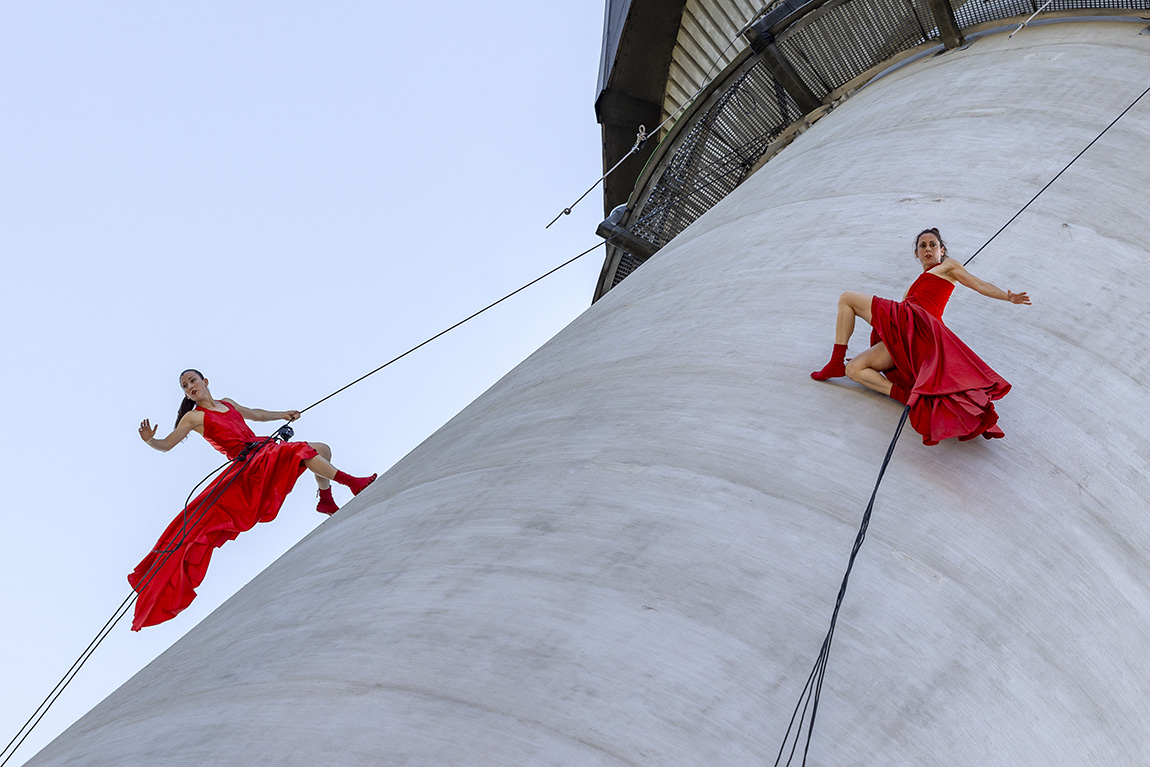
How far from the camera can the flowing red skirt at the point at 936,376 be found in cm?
381

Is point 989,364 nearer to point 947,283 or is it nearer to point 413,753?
point 947,283

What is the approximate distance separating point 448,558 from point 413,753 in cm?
92

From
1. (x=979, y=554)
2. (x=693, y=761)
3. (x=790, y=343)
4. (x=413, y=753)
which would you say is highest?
(x=413, y=753)

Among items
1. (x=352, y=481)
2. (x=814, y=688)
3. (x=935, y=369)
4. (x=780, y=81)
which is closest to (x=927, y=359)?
(x=935, y=369)

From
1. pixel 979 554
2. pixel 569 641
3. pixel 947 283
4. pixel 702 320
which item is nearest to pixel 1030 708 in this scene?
pixel 979 554

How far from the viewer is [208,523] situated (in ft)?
23.4

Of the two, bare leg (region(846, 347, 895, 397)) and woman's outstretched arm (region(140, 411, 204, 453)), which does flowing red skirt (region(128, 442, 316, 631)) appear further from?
bare leg (region(846, 347, 895, 397))

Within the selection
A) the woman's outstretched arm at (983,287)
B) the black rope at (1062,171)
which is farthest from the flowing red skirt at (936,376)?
the black rope at (1062,171)

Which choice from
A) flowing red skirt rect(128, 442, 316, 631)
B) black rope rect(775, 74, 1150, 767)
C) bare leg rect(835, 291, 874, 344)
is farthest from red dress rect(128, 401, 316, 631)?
black rope rect(775, 74, 1150, 767)

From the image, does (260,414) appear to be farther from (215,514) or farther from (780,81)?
(780,81)

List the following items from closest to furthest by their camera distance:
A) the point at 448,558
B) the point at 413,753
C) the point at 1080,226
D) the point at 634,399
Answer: the point at 413,753
the point at 448,558
the point at 634,399
the point at 1080,226

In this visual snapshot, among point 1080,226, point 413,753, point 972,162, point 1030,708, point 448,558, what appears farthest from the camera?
point 972,162

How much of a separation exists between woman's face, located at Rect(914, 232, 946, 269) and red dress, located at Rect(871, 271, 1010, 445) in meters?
0.20

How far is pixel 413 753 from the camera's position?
8.04 feet
